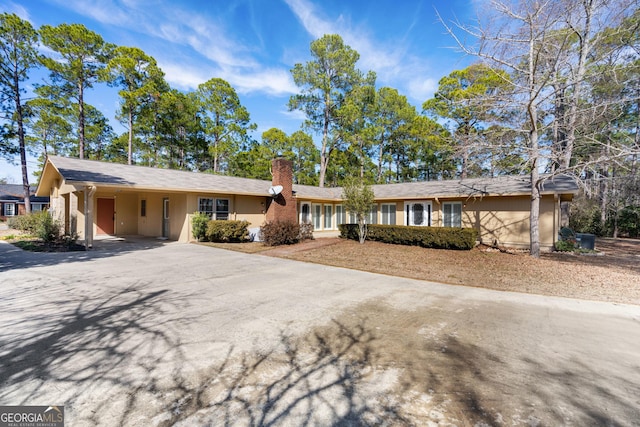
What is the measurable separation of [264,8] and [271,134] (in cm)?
1539

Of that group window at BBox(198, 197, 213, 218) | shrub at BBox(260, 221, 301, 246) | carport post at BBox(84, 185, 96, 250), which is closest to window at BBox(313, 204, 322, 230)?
shrub at BBox(260, 221, 301, 246)

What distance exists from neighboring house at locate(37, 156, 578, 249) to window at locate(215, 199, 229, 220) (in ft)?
0.17

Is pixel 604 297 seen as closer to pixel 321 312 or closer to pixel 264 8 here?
pixel 321 312

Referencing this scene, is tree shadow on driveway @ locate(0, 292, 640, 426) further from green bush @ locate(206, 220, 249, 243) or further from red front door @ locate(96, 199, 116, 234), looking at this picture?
red front door @ locate(96, 199, 116, 234)

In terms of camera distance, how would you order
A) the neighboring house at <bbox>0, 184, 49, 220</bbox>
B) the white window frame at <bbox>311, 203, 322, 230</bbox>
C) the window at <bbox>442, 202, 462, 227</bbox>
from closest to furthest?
1. the window at <bbox>442, 202, 462, 227</bbox>
2. the white window frame at <bbox>311, 203, 322, 230</bbox>
3. the neighboring house at <bbox>0, 184, 49, 220</bbox>

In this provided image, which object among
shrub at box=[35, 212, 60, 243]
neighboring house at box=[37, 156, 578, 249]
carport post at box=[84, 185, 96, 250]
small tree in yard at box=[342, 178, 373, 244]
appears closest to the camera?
carport post at box=[84, 185, 96, 250]

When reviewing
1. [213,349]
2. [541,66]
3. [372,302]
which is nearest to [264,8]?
[541,66]

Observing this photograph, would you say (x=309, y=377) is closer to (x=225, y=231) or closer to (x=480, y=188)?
(x=225, y=231)

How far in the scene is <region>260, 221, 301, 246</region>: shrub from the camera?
13.4 meters

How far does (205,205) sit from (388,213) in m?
10.2

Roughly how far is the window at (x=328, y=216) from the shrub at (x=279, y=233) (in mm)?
5292

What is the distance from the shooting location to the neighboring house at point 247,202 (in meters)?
12.1

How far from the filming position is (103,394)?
252 cm

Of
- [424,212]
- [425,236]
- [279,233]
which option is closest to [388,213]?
[424,212]
